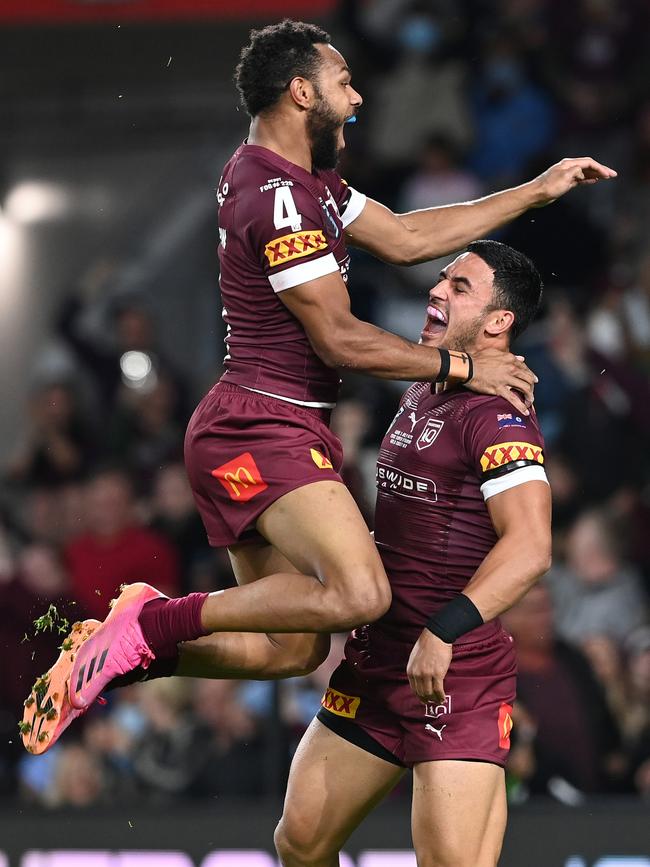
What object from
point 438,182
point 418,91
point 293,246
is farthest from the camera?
point 418,91

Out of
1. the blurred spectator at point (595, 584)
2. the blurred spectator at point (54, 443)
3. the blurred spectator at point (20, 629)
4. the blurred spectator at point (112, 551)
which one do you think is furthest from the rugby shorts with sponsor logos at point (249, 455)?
the blurred spectator at point (54, 443)

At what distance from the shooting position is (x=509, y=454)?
14.1 ft

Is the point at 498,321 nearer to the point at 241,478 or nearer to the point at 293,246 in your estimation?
the point at 293,246

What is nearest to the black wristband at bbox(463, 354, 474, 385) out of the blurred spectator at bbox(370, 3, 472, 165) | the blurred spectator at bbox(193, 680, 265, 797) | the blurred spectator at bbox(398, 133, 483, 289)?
the blurred spectator at bbox(193, 680, 265, 797)

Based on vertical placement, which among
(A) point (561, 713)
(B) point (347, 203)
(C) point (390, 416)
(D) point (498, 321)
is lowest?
(A) point (561, 713)

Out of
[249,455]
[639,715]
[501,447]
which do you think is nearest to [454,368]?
[501,447]

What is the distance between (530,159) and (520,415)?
4.76m

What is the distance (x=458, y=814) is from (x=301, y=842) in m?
0.61

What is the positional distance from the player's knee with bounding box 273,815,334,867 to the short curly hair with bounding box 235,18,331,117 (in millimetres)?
2164

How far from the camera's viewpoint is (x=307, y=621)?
14.2 feet

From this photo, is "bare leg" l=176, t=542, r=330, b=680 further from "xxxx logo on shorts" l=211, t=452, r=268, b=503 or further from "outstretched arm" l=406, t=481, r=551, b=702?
"outstretched arm" l=406, t=481, r=551, b=702

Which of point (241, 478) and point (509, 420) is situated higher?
point (509, 420)

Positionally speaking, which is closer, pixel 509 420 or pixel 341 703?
pixel 509 420

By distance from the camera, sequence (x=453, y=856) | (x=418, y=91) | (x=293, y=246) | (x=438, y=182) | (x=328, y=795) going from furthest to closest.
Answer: (x=418, y=91)
(x=438, y=182)
(x=328, y=795)
(x=293, y=246)
(x=453, y=856)
